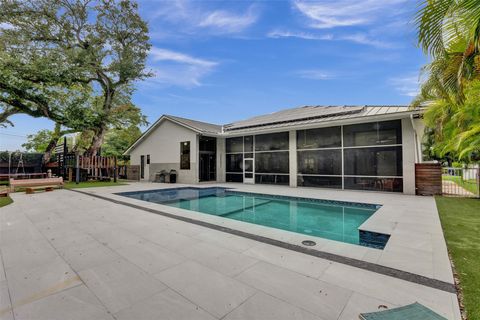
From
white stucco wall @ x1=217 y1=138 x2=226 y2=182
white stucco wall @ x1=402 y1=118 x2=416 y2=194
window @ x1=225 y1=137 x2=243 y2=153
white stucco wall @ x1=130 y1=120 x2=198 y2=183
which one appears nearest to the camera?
white stucco wall @ x1=402 y1=118 x2=416 y2=194

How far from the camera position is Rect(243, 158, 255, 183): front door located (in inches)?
628

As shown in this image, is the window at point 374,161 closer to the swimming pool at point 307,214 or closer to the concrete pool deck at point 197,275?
the swimming pool at point 307,214

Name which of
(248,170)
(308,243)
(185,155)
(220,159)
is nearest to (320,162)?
(248,170)

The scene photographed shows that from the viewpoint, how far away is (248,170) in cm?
1625

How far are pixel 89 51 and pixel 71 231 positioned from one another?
62.3 ft

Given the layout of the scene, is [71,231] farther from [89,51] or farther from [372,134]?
[89,51]

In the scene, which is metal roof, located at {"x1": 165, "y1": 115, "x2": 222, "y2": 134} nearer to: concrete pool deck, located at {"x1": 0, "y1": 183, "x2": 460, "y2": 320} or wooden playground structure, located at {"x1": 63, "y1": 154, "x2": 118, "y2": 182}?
wooden playground structure, located at {"x1": 63, "y1": 154, "x2": 118, "y2": 182}

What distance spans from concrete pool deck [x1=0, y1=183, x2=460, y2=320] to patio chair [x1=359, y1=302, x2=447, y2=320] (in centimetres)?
9

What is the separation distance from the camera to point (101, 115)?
18453mm

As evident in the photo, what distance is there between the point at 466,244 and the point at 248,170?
12.9 metres

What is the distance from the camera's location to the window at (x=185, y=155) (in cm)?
1670

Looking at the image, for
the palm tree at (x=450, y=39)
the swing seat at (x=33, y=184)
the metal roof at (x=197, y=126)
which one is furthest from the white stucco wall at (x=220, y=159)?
the palm tree at (x=450, y=39)

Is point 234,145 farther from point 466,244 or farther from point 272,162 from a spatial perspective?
point 466,244

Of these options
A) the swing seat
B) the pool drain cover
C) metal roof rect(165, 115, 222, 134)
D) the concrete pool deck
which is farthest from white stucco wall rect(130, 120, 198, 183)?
the pool drain cover
